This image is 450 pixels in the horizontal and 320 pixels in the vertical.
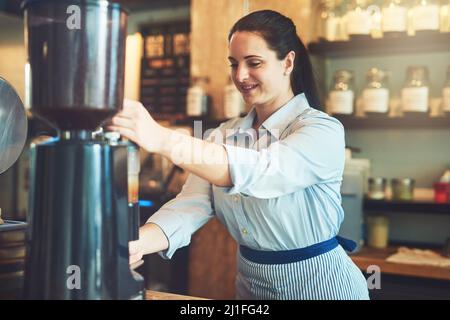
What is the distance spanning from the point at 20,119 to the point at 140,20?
2750 mm

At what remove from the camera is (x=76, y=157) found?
879mm

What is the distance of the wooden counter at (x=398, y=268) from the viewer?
2408 millimetres

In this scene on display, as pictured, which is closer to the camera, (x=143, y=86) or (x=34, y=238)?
(x=34, y=238)

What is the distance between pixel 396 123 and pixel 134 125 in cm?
208

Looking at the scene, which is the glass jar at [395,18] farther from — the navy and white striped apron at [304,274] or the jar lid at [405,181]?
the navy and white striped apron at [304,274]

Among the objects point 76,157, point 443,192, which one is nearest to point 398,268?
point 443,192

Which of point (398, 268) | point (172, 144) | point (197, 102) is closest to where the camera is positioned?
Answer: point (172, 144)

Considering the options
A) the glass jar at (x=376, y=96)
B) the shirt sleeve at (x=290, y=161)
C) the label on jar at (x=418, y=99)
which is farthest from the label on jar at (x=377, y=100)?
the shirt sleeve at (x=290, y=161)

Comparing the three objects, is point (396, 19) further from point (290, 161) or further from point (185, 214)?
point (290, 161)

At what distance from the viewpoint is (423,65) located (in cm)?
287

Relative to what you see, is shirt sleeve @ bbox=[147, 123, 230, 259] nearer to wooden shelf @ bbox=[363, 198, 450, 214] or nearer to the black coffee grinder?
the black coffee grinder

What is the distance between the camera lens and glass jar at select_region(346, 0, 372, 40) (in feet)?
9.08
